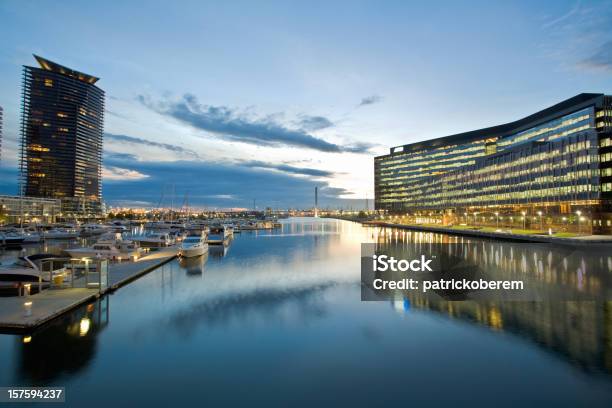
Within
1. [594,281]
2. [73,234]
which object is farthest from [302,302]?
[73,234]

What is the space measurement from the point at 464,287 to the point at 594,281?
1217 cm

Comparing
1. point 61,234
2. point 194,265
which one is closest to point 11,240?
point 61,234

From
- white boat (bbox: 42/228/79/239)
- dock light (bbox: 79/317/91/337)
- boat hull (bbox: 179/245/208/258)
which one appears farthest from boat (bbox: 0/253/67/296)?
white boat (bbox: 42/228/79/239)

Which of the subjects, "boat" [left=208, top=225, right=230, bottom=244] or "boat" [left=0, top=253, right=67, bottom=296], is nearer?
"boat" [left=0, top=253, right=67, bottom=296]

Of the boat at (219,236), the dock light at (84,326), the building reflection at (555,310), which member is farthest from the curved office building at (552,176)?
the dock light at (84,326)

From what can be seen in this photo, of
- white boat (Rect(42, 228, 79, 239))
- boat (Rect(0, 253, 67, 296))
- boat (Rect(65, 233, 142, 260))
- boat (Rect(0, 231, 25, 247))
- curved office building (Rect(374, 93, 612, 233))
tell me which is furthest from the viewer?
white boat (Rect(42, 228, 79, 239))

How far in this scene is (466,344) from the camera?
17.8m

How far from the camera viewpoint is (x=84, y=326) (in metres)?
19.9

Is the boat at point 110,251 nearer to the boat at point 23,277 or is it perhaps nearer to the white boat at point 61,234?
the boat at point 23,277

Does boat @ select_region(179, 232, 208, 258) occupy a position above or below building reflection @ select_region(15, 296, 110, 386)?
above

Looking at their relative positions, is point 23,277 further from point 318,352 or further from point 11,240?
point 11,240

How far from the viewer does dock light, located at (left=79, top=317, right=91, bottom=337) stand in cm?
1897

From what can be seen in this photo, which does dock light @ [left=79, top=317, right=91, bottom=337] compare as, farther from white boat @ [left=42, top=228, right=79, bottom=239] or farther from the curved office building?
the curved office building

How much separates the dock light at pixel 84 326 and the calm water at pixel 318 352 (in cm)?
9
